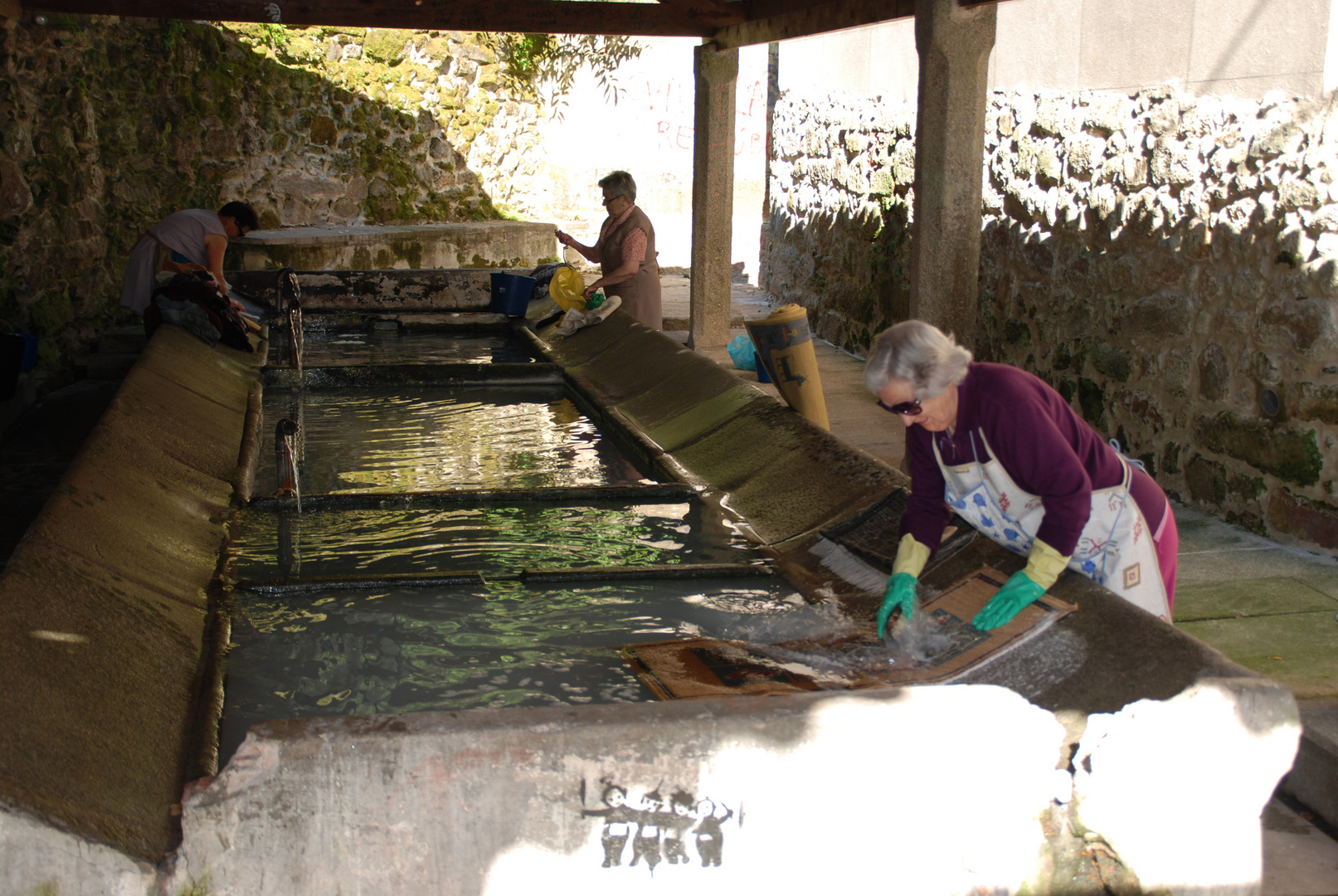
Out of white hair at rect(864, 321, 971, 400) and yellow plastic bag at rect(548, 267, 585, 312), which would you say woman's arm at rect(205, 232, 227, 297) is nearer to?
yellow plastic bag at rect(548, 267, 585, 312)

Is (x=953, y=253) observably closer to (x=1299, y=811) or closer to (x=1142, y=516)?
(x=1142, y=516)

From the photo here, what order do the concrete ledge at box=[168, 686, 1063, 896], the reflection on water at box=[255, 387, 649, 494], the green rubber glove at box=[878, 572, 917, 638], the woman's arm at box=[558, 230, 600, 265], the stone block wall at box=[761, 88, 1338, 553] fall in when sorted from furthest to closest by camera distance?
1. the woman's arm at box=[558, 230, 600, 265]
2. the reflection on water at box=[255, 387, 649, 494]
3. the stone block wall at box=[761, 88, 1338, 553]
4. the green rubber glove at box=[878, 572, 917, 638]
5. the concrete ledge at box=[168, 686, 1063, 896]

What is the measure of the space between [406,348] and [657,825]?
7.20 m

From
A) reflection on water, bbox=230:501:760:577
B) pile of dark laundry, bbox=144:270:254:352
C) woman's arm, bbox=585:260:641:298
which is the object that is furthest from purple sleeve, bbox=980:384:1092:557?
pile of dark laundry, bbox=144:270:254:352

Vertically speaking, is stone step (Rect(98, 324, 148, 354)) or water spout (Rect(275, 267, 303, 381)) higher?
water spout (Rect(275, 267, 303, 381))

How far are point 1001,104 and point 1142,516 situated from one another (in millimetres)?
4101

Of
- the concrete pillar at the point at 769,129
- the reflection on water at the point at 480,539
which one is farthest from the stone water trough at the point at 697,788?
the concrete pillar at the point at 769,129

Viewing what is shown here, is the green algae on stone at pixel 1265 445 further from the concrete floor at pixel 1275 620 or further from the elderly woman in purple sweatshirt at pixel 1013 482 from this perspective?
the elderly woman in purple sweatshirt at pixel 1013 482

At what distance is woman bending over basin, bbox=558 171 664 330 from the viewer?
7480 mm

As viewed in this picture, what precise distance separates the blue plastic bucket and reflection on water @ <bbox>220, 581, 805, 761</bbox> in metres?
6.19

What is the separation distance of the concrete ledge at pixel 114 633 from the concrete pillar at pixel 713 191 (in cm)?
462

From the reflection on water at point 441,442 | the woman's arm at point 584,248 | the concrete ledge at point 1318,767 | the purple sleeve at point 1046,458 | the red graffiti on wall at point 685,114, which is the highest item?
the red graffiti on wall at point 685,114

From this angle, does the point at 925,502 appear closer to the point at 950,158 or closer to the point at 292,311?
the point at 950,158

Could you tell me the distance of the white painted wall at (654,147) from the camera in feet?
48.1
